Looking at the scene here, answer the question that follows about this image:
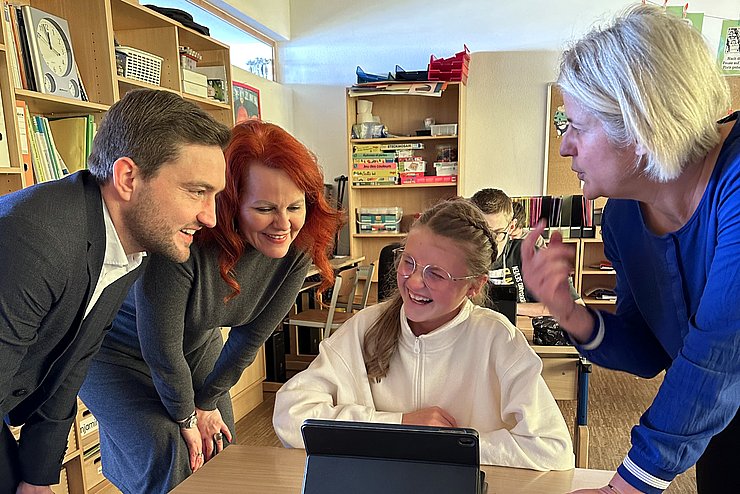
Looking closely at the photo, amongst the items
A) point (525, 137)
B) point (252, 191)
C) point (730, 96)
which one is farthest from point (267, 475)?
point (525, 137)

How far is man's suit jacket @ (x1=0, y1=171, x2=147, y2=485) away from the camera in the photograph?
90 centimetres

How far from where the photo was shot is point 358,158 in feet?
14.4

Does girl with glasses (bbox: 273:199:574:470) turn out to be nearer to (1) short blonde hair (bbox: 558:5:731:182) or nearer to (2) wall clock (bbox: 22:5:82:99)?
(1) short blonde hair (bbox: 558:5:731:182)

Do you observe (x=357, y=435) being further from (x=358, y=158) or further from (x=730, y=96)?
(x=358, y=158)

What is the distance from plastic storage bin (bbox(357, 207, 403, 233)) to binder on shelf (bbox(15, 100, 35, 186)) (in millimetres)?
2852

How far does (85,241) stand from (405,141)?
3532 mm

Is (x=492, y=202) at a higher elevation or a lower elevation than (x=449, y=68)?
lower

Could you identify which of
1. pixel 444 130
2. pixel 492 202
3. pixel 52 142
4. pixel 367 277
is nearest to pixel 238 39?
pixel 444 130

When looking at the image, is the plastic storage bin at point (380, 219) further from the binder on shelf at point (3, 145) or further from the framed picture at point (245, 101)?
the binder on shelf at point (3, 145)

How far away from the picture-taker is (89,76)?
7.41 ft

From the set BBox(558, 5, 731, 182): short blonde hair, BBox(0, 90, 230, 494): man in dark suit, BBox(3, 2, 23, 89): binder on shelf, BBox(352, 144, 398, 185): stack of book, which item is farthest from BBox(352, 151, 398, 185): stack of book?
BBox(558, 5, 731, 182): short blonde hair

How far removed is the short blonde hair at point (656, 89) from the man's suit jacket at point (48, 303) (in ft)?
2.93

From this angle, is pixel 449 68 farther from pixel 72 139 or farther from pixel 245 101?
pixel 72 139

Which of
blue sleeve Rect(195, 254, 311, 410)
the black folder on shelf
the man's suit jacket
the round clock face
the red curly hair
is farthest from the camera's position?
the round clock face
